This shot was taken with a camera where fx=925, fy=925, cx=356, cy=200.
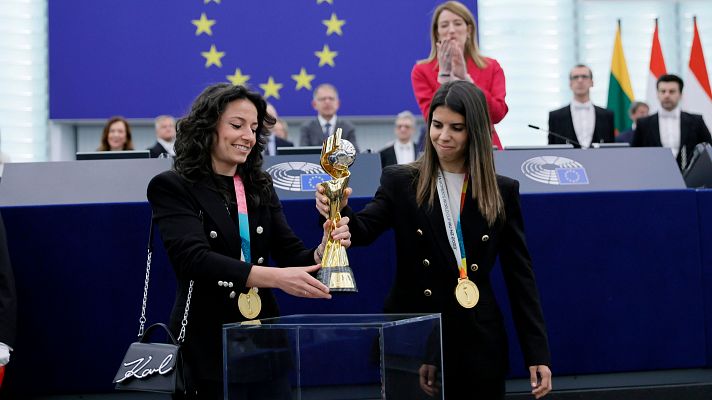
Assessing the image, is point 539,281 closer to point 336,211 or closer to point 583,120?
point 336,211

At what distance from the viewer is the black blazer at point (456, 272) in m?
2.93

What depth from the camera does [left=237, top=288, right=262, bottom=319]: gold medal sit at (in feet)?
9.18

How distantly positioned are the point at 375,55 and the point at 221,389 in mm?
9787

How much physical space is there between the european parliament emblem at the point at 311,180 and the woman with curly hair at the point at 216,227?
4.54 feet

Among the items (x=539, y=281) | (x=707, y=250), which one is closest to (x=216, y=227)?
(x=539, y=281)

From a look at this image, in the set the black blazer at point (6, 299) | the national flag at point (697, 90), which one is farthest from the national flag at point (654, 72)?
the black blazer at point (6, 299)

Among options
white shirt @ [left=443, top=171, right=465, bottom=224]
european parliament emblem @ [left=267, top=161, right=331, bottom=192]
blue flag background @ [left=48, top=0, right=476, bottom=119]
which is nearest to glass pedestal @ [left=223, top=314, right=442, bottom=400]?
white shirt @ [left=443, top=171, right=465, bottom=224]

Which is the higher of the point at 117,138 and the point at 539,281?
the point at 117,138

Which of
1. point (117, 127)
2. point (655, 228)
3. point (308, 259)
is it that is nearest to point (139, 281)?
point (308, 259)

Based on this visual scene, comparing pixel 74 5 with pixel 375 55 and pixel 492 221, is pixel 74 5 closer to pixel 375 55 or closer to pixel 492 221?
pixel 375 55

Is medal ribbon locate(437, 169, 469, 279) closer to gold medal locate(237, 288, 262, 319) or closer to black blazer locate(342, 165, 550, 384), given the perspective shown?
black blazer locate(342, 165, 550, 384)

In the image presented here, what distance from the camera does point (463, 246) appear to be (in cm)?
297

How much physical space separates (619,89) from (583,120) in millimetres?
4248

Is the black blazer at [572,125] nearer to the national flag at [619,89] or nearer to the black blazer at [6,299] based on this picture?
the national flag at [619,89]
